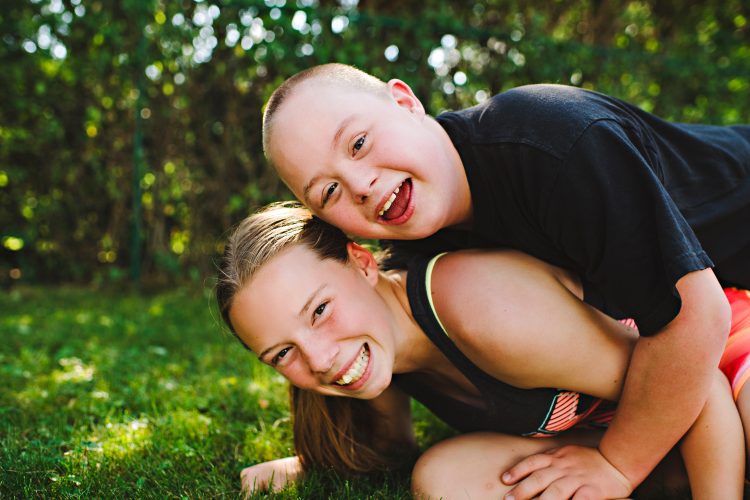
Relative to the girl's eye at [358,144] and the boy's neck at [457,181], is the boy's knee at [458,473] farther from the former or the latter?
the girl's eye at [358,144]

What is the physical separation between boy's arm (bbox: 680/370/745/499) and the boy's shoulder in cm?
80

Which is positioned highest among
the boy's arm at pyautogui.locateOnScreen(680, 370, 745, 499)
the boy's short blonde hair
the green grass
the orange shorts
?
the boy's short blonde hair

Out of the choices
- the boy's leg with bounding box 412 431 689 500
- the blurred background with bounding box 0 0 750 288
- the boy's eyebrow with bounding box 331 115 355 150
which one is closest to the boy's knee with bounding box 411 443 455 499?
the boy's leg with bounding box 412 431 689 500

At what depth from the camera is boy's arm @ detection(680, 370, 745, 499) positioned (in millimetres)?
1911

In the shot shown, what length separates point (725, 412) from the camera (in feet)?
6.39

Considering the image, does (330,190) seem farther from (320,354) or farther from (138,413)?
(138,413)

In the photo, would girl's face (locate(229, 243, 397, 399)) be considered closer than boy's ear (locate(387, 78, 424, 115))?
Yes

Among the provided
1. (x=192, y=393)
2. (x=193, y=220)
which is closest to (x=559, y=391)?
(x=192, y=393)

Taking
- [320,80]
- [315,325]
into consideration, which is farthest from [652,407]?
[320,80]

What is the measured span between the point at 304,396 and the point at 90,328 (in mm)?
2406

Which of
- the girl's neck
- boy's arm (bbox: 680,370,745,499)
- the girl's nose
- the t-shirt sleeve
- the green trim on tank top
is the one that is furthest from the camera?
the girl's neck

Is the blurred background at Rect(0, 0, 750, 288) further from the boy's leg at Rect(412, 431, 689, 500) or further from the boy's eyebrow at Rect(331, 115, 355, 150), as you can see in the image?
the boy's leg at Rect(412, 431, 689, 500)

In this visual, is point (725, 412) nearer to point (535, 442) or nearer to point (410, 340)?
point (535, 442)

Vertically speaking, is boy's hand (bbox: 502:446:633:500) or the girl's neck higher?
the girl's neck
